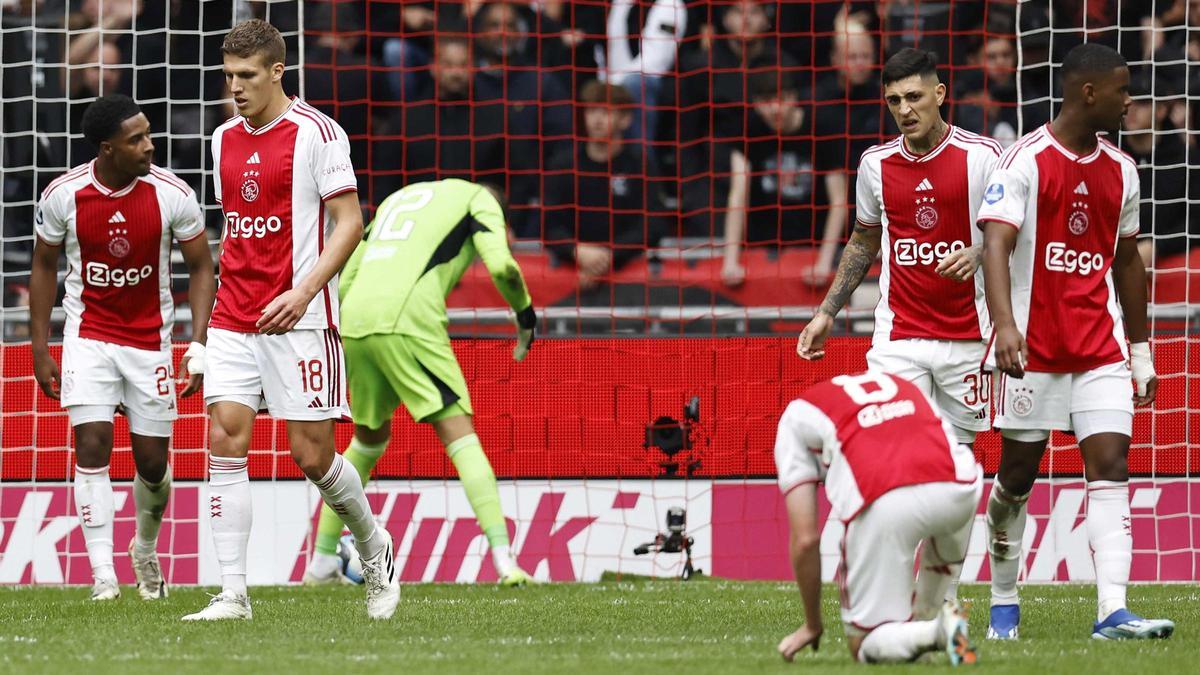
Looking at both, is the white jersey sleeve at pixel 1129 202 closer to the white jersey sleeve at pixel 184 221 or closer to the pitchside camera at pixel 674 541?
the pitchside camera at pixel 674 541

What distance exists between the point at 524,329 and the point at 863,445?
12.8ft

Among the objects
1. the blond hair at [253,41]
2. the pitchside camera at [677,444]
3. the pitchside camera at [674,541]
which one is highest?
the blond hair at [253,41]

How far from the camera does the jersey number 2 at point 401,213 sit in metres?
8.92

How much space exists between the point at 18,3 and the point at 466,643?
7190 millimetres

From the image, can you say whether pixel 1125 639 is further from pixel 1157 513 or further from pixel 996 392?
pixel 1157 513

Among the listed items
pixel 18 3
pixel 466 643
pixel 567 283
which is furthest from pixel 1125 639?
pixel 18 3

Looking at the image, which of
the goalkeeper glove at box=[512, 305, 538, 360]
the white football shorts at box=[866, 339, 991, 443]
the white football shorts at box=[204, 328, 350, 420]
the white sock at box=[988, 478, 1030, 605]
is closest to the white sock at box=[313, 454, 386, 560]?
the white football shorts at box=[204, 328, 350, 420]

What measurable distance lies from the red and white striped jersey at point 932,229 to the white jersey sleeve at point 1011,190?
1.44 ft

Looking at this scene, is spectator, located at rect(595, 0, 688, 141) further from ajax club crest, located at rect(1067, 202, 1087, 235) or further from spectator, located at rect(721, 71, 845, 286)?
ajax club crest, located at rect(1067, 202, 1087, 235)

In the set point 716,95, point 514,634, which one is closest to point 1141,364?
point 514,634

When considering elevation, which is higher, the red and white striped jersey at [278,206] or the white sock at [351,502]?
the red and white striped jersey at [278,206]

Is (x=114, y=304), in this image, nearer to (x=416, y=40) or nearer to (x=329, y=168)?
(x=329, y=168)

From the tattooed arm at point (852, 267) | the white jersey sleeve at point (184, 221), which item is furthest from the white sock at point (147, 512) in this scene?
the tattooed arm at point (852, 267)

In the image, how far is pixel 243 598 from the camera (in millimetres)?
6680
